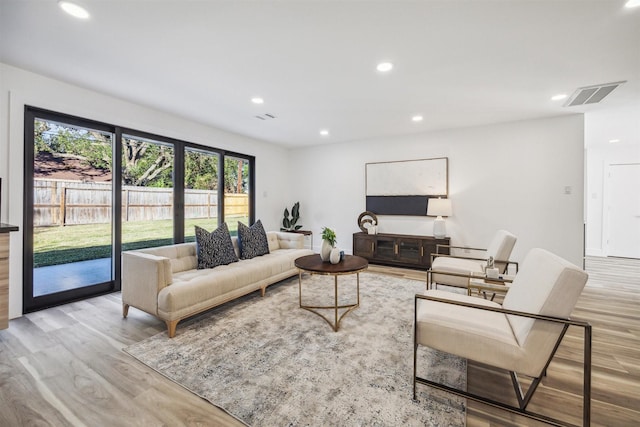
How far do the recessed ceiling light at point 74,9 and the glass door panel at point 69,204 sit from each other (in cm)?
175

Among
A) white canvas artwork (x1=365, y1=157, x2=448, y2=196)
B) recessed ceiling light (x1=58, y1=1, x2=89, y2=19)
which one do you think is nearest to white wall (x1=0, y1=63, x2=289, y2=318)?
recessed ceiling light (x1=58, y1=1, x2=89, y2=19)

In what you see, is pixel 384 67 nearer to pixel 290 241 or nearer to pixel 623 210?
pixel 290 241

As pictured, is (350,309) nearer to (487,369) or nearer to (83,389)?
(487,369)

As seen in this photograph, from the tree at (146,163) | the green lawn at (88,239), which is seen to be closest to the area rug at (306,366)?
the green lawn at (88,239)

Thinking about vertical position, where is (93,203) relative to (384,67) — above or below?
below

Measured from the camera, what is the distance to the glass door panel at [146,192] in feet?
12.6

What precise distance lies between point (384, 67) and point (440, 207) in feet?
9.30

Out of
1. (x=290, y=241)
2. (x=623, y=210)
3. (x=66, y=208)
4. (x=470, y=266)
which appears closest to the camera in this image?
(x=470, y=266)

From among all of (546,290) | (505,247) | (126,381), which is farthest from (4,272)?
(505,247)

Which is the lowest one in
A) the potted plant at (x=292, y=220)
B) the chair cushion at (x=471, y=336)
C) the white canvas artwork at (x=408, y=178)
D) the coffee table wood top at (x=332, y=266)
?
the chair cushion at (x=471, y=336)

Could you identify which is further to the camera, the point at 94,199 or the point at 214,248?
the point at 94,199

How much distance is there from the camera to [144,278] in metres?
2.53

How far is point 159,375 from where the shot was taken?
186cm

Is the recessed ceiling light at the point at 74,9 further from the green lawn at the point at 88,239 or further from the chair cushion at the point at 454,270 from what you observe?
the chair cushion at the point at 454,270
